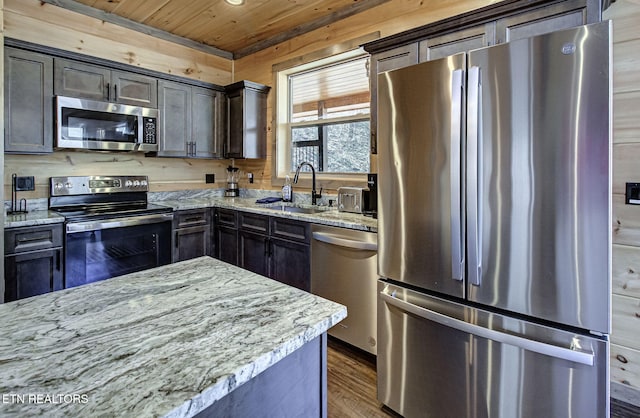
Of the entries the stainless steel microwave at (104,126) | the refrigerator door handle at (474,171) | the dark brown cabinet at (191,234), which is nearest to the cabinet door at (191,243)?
the dark brown cabinet at (191,234)

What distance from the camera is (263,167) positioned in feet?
13.3

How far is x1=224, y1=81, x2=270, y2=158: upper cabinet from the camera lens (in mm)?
3768

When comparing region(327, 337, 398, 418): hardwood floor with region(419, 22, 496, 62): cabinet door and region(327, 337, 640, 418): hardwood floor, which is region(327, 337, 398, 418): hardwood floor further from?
region(419, 22, 496, 62): cabinet door

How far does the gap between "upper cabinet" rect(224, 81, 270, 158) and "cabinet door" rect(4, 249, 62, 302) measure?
1954mm

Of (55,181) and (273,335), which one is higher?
(55,181)

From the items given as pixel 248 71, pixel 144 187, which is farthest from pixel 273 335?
pixel 248 71

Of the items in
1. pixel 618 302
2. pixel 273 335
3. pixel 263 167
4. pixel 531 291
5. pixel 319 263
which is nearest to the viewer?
pixel 273 335

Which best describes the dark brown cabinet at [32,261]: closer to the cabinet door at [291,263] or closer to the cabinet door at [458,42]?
the cabinet door at [291,263]

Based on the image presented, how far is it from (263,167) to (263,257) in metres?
1.41

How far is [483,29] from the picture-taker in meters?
1.82

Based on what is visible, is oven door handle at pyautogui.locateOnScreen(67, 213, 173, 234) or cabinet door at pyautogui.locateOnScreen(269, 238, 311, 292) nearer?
oven door handle at pyautogui.locateOnScreen(67, 213, 173, 234)

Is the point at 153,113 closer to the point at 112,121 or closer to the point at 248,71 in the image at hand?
the point at 112,121

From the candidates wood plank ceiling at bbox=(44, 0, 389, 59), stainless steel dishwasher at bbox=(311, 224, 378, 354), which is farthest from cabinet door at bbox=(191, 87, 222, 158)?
stainless steel dishwasher at bbox=(311, 224, 378, 354)

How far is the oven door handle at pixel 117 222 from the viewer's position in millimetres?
2531
